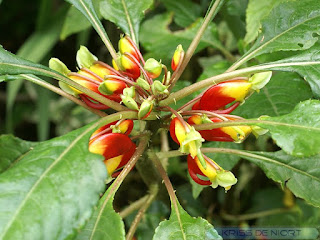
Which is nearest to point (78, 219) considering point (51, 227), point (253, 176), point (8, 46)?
point (51, 227)

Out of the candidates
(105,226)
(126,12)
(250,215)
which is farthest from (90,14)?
(250,215)

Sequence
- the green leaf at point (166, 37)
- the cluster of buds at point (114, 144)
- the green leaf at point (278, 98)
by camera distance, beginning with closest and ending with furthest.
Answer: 1. the cluster of buds at point (114, 144)
2. the green leaf at point (278, 98)
3. the green leaf at point (166, 37)

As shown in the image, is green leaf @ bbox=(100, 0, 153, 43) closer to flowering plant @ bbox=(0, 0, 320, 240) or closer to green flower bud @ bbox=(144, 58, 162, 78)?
flowering plant @ bbox=(0, 0, 320, 240)

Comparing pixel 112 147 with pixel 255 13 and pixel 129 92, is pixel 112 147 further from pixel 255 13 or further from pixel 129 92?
pixel 255 13

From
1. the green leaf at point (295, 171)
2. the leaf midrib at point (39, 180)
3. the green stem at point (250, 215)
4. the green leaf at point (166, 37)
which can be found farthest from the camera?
the green stem at point (250, 215)

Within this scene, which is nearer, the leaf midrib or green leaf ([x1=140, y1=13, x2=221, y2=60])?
the leaf midrib

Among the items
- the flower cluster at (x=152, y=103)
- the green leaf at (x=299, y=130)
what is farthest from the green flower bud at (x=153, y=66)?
the green leaf at (x=299, y=130)

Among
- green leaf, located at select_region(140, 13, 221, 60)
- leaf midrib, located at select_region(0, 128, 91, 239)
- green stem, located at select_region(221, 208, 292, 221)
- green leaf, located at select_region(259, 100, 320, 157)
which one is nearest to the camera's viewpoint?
leaf midrib, located at select_region(0, 128, 91, 239)

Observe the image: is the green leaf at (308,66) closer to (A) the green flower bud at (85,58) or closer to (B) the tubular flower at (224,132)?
(B) the tubular flower at (224,132)

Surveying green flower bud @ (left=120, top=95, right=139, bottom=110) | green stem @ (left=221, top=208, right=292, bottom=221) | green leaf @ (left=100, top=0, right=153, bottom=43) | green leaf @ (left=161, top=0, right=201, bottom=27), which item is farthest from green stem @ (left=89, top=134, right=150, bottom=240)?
green stem @ (left=221, top=208, right=292, bottom=221)
